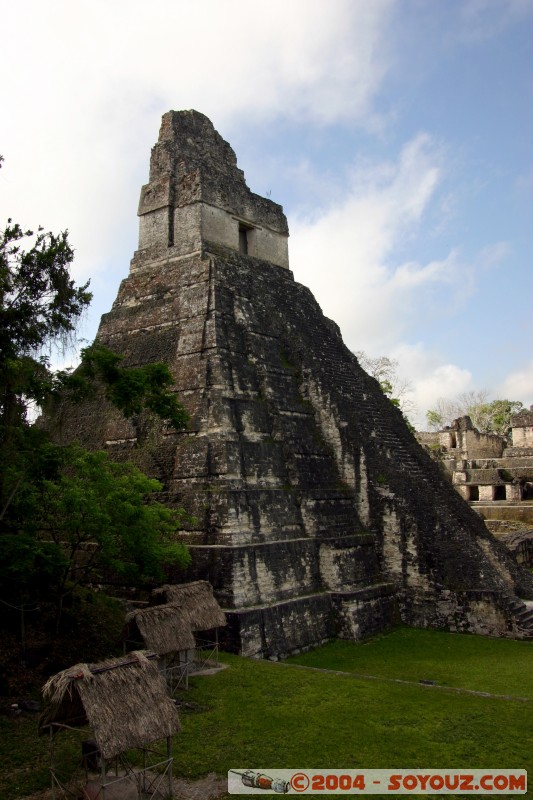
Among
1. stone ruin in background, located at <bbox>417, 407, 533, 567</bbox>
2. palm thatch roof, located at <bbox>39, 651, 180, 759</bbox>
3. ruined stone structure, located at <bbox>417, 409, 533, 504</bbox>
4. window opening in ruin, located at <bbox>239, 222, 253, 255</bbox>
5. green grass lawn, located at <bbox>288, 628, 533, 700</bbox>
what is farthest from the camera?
ruined stone structure, located at <bbox>417, 409, 533, 504</bbox>

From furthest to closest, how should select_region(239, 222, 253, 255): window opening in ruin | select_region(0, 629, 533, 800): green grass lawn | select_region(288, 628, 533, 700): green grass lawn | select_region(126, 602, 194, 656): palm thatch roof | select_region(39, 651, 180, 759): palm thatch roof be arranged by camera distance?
select_region(239, 222, 253, 255): window opening in ruin < select_region(288, 628, 533, 700): green grass lawn < select_region(126, 602, 194, 656): palm thatch roof < select_region(0, 629, 533, 800): green grass lawn < select_region(39, 651, 180, 759): palm thatch roof

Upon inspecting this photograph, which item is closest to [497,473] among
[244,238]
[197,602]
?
[244,238]

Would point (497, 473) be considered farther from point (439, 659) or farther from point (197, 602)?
point (197, 602)

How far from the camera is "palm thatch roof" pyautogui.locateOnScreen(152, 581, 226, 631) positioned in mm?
9133

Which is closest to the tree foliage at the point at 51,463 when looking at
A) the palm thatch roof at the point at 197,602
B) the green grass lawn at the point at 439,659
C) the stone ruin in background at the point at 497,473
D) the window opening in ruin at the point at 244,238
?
the palm thatch roof at the point at 197,602

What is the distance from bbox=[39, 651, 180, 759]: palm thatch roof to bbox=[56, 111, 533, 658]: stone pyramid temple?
4.34 meters

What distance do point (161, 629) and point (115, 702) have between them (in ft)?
9.02

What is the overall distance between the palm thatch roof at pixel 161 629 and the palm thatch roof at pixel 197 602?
234mm

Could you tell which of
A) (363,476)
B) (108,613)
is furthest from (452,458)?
(108,613)

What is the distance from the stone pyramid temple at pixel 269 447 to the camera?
458 inches

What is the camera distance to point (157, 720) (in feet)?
19.4

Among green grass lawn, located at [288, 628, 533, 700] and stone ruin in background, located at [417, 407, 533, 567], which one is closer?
green grass lawn, located at [288, 628, 533, 700]

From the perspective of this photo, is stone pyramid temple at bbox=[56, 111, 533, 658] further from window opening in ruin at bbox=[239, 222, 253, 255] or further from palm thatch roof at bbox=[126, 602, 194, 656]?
palm thatch roof at bbox=[126, 602, 194, 656]

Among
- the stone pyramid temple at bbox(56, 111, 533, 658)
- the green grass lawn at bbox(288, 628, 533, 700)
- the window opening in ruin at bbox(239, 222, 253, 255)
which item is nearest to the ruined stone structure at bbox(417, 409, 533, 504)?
the stone pyramid temple at bbox(56, 111, 533, 658)
